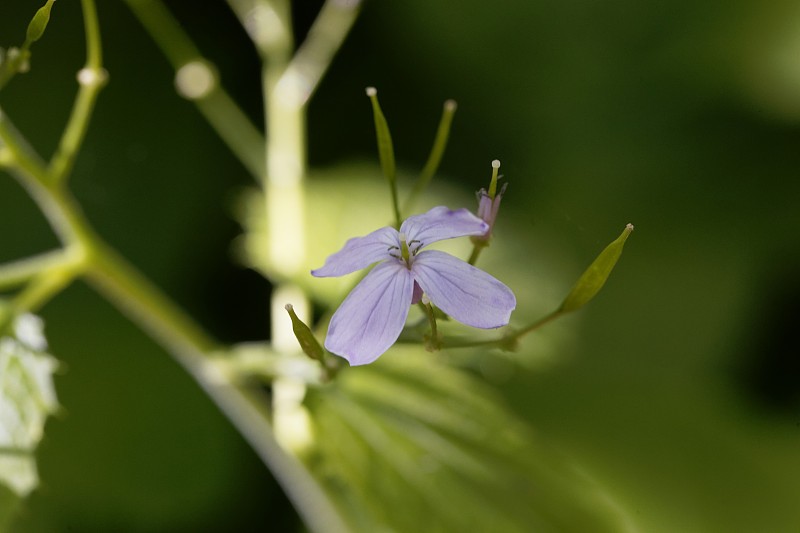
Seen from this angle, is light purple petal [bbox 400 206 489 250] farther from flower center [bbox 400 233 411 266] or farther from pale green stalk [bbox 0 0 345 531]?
pale green stalk [bbox 0 0 345 531]

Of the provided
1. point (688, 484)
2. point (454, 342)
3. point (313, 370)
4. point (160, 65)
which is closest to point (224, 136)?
point (160, 65)

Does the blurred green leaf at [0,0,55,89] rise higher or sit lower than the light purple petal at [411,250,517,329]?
higher

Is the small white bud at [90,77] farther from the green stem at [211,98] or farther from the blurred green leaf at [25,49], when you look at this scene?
the green stem at [211,98]

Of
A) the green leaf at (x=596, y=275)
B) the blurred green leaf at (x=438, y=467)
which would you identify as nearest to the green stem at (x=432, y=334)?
the green leaf at (x=596, y=275)

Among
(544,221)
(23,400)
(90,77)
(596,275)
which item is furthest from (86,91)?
(544,221)

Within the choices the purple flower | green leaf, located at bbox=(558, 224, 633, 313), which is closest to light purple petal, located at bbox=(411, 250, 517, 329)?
the purple flower

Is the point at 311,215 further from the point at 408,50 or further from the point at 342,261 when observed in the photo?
the point at 342,261
